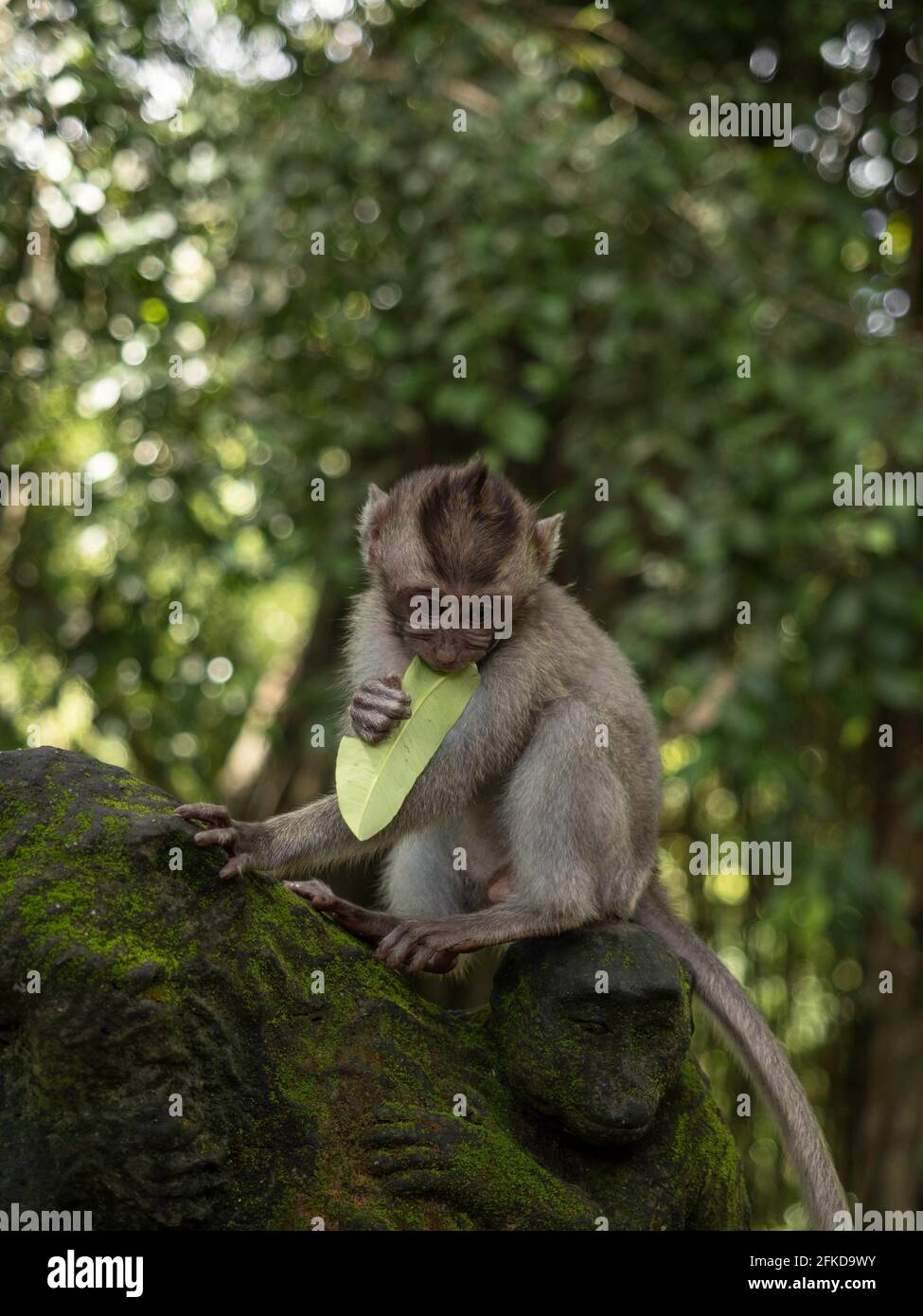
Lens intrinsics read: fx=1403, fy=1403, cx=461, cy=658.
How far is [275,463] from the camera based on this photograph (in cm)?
Answer: 830

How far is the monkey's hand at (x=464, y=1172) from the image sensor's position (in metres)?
4.11

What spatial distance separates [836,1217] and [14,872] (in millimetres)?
3014

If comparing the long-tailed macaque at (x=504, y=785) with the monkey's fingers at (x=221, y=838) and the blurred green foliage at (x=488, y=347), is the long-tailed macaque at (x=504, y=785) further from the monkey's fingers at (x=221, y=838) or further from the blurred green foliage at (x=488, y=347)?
the blurred green foliage at (x=488, y=347)

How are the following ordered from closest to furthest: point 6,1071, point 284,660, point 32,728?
1. point 6,1071
2. point 32,728
3. point 284,660

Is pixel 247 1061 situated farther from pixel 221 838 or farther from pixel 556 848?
pixel 556 848

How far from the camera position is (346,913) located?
4.77m

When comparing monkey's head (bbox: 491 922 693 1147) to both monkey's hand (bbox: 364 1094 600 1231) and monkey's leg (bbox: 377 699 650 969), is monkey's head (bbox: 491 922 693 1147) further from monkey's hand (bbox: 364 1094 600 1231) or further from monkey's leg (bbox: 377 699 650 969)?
monkey's hand (bbox: 364 1094 600 1231)

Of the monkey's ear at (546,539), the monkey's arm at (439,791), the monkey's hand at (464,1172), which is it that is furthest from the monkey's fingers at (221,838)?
the monkey's ear at (546,539)

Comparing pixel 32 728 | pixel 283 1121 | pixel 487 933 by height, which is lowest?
pixel 283 1121

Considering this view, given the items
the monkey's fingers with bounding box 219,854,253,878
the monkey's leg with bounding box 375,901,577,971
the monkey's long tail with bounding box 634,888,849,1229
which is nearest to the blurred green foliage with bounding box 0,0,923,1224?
the monkey's long tail with bounding box 634,888,849,1229

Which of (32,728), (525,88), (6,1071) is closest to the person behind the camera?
(6,1071)

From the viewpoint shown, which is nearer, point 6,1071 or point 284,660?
point 6,1071

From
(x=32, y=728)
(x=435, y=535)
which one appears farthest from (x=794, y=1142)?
(x=32, y=728)

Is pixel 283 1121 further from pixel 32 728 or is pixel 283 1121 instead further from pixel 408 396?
Answer: pixel 408 396
